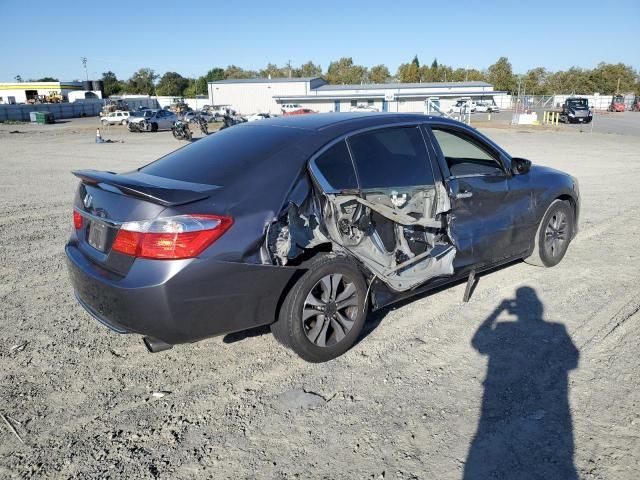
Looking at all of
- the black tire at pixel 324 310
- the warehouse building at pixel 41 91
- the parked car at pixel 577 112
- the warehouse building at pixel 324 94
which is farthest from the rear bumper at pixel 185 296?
the warehouse building at pixel 41 91

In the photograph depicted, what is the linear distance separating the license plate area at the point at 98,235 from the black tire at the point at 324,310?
119 cm

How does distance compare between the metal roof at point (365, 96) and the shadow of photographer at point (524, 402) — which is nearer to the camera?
the shadow of photographer at point (524, 402)

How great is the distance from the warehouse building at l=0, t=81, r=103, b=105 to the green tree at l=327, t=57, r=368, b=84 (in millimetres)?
53420

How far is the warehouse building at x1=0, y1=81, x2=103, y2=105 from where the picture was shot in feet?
297

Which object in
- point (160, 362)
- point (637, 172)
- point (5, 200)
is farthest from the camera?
point (637, 172)

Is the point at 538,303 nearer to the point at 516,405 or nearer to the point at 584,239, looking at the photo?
the point at 516,405

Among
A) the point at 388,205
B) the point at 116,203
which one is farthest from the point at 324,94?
the point at 116,203

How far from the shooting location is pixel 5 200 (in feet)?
30.5

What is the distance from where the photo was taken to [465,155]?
4738mm

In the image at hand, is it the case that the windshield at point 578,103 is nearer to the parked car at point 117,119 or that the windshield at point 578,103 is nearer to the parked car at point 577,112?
the parked car at point 577,112

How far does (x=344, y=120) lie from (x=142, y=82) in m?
137

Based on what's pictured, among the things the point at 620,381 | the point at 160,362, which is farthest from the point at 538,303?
the point at 160,362

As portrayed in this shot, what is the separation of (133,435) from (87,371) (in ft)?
2.80

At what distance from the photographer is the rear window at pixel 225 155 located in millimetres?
3361
